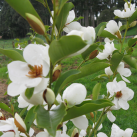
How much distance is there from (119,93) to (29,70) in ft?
1.89

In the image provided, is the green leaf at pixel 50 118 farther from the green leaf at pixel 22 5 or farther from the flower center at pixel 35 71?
the green leaf at pixel 22 5

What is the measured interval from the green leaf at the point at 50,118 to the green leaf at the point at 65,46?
146mm

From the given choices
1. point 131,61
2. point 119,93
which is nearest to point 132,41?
point 131,61

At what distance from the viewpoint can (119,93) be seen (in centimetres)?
85

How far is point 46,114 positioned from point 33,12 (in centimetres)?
31

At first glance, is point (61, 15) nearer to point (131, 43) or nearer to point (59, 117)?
point (59, 117)

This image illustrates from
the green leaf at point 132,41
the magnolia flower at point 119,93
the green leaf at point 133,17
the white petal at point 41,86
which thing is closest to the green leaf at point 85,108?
the white petal at point 41,86

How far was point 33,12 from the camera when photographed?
0.48 m

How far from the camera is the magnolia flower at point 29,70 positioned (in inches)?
16.2

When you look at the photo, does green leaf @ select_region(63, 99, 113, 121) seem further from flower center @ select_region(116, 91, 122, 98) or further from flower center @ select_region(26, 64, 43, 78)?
flower center @ select_region(116, 91, 122, 98)

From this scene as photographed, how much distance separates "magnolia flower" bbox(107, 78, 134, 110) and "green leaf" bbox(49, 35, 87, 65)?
51cm

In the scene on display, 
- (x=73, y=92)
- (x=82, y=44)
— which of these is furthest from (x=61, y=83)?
(x=82, y=44)

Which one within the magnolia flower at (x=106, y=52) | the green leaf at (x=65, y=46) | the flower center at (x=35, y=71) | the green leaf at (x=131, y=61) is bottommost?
the green leaf at (x=131, y=61)

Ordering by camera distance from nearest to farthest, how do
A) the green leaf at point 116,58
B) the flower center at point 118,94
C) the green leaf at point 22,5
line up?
the green leaf at point 22,5, the green leaf at point 116,58, the flower center at point 118,94
